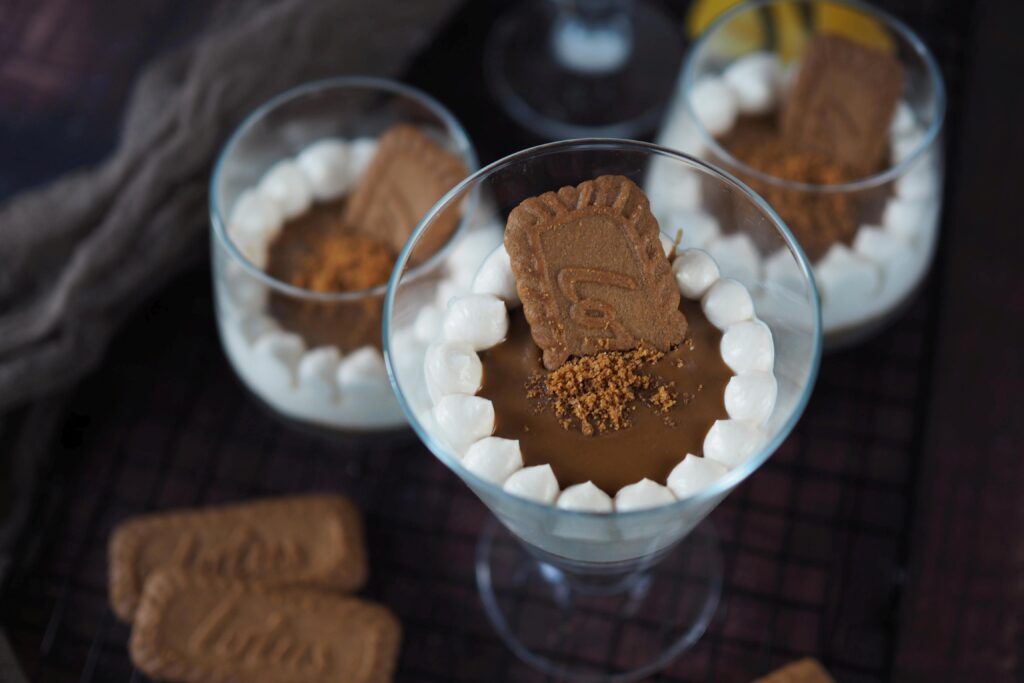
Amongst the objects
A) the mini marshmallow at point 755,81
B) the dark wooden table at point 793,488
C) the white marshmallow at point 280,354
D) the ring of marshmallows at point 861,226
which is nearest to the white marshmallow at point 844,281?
the ring of marshmallows at point 861,226

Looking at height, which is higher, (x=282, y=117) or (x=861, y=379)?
(x=282, y=117)

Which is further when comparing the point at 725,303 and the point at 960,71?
the point at 960,71

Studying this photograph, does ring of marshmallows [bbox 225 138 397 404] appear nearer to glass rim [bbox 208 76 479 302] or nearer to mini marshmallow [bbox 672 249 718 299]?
glass rim [bbox 208 76 479 302]

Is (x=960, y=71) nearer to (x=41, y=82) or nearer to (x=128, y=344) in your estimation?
(x=128, y=344)

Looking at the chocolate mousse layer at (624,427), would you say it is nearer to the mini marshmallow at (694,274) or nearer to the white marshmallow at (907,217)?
the mini marshmallow at (694,274)

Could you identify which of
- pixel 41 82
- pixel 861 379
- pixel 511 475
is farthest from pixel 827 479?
pixel 41 82

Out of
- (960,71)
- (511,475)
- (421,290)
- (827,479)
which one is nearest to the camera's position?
(511,475)
